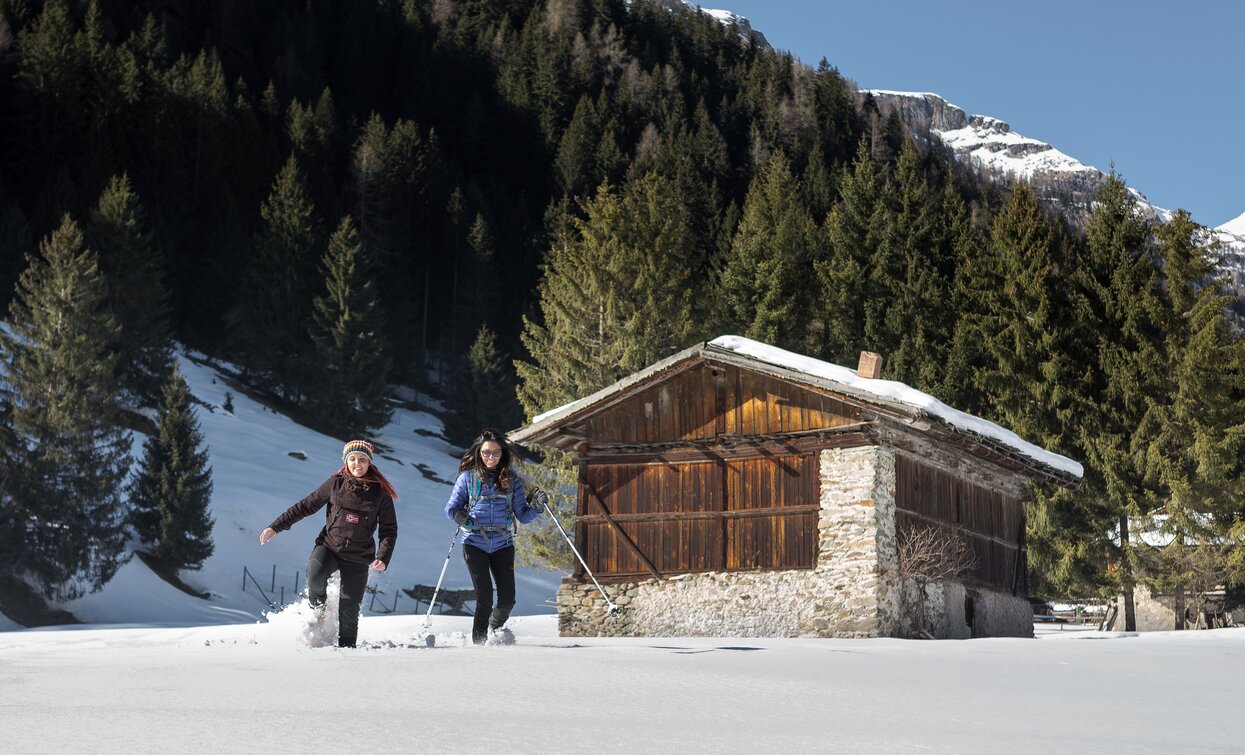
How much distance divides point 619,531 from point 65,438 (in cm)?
2308

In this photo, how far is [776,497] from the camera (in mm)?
19062

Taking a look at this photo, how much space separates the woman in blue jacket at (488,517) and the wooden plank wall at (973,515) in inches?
360

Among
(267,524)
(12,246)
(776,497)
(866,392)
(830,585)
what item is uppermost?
(12,246)

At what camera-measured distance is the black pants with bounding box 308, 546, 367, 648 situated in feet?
31.4

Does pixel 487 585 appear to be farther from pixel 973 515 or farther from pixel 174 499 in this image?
pixel 174 499

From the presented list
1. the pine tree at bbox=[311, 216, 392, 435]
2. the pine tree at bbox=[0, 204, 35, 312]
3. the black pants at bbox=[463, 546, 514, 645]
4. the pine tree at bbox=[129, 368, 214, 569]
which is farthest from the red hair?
the pine tree at bbox=[0, 204, 35, 312]

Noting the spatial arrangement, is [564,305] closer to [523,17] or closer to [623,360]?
[623,360]

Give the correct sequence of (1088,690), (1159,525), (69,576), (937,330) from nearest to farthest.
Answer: (1088,690) → (1159,525) → (69,576) → (937,330)

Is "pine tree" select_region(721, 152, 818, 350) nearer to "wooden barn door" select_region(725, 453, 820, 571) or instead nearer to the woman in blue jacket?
"wooden barn door" select_region(725, 453, 820, 571)

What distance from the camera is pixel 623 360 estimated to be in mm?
32344

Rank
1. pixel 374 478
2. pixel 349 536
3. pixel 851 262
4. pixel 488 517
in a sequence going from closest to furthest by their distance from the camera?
1. pixel 349 536
2. pixel 374 478
3. pixel 488 517
4. pixel 851 262

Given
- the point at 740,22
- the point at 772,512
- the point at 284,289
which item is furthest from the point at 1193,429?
the point at 740,22

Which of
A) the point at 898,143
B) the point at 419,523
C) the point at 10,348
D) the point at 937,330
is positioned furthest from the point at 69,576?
the point at 898,143

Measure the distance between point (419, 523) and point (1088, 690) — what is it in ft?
131
